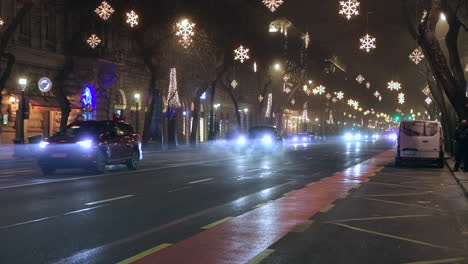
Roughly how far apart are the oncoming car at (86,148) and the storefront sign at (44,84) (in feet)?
65.3

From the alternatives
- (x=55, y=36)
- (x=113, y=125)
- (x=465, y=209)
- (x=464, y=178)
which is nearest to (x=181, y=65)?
(x=55, y=36)

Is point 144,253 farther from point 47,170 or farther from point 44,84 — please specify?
point 44,84

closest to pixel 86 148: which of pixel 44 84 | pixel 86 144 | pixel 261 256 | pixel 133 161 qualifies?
pixel 86 144

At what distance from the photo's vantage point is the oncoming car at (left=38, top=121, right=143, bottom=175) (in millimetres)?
19078

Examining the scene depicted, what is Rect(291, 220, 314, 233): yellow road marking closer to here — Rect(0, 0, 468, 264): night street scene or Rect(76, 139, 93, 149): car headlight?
Rect(0, 0, 468, 264): night street scene

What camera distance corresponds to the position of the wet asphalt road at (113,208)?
25.4ft

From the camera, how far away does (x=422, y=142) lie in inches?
998

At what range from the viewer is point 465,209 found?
39.4ft

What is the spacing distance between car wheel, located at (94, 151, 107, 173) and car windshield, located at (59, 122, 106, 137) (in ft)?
2.63

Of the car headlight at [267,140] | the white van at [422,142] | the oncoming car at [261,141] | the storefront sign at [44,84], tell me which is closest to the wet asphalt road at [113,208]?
the white van at [422,142]

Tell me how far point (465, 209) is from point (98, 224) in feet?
23.9

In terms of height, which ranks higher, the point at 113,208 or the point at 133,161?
→ the point at 133,161

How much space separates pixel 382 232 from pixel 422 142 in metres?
17.3

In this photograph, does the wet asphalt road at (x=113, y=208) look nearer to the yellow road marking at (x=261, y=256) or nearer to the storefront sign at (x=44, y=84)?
the yellow road marking at (x=261, y=256)
